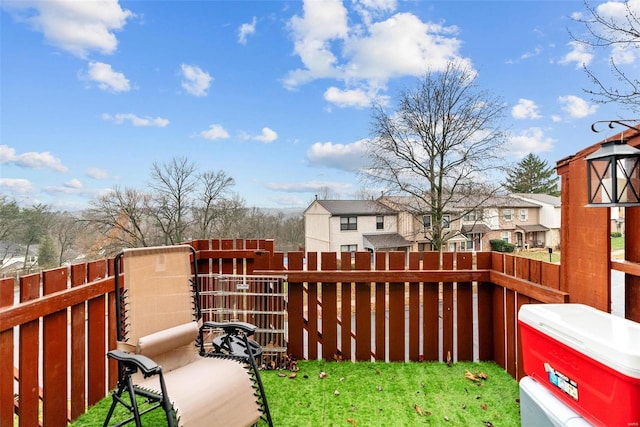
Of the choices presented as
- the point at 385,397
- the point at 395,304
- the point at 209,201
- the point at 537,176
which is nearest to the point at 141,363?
the point at 385,397

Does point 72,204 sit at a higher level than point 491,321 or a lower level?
higher

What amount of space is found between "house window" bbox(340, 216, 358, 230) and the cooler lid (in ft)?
52.6

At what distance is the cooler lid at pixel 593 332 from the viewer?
107 centimetres

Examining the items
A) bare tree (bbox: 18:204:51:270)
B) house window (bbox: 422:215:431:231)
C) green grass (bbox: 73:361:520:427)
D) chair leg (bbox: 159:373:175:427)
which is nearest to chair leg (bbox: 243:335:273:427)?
green grass (bbox: 73:361:520:427)

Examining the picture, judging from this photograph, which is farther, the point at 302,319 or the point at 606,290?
the point at 302,319

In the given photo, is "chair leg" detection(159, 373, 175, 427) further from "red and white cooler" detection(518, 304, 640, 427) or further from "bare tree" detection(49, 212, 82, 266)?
"bare tree" detection(49, 212, 82, 266)

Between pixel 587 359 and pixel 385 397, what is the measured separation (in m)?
1.52

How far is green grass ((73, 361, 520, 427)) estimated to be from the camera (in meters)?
2.10

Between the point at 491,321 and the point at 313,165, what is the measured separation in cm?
1198

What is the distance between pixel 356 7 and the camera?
738 centimetres

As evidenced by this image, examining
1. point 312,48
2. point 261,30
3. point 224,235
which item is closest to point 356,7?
point 312,48

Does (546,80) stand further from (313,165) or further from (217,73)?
(313,165)

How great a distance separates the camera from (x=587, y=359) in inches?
48.1

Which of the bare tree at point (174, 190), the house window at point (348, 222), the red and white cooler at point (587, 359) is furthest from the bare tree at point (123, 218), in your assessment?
the red and white cooler at point (587, 359)
